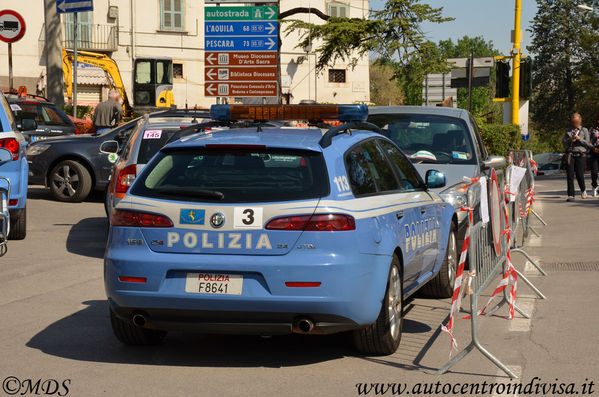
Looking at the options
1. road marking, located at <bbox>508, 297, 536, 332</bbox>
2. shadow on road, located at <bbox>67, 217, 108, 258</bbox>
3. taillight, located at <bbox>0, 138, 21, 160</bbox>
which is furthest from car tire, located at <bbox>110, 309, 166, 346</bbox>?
taillight, located at <bbox>0, 138, 21, 160</bbox>

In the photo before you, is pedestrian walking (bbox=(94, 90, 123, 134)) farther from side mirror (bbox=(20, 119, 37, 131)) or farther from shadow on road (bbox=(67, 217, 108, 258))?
side mirror (bbox=(20, 119, 37, 131))

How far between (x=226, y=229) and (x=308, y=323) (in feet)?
2.49

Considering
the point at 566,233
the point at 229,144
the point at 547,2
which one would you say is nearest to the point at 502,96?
the point at 566,233

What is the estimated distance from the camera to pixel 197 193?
20.4ft

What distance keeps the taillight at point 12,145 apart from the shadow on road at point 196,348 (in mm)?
5000

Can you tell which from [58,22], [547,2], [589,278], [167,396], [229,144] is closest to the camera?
[167,396]

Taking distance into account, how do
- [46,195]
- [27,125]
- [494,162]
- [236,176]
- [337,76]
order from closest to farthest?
1. [236,176]
2. [494,162]
3. [27,125]
4. [46,195]
5. [337,76]

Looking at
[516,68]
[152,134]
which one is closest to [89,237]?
[152,134]

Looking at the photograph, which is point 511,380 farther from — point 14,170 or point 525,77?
point 525,77

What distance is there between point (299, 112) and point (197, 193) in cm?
194

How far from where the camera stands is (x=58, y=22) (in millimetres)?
24266

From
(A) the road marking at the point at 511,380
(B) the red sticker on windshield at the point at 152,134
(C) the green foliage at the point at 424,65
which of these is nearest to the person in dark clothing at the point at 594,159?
(C) the green foliage at the point at 424,65

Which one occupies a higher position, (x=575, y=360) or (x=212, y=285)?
(x=212, y=285)

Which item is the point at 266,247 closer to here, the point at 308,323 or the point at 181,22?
the point at 308,323
